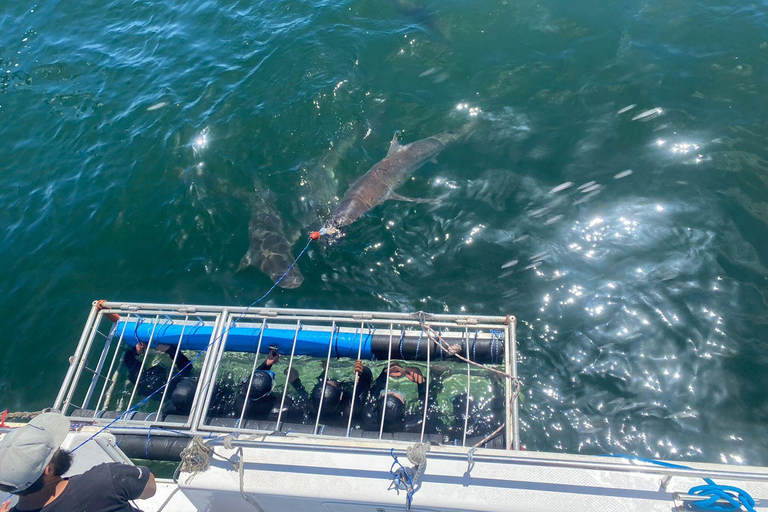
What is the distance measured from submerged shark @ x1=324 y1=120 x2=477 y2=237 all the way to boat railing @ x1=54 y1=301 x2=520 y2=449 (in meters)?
2.88

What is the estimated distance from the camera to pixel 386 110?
11773 millimetres

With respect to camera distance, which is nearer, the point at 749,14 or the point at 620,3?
the point at 749,14

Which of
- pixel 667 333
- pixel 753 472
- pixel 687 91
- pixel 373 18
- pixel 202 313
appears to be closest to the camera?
pixel 753 472

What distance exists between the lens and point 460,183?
33.3ft

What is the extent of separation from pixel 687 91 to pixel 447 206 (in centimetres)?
631

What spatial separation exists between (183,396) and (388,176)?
6040mm

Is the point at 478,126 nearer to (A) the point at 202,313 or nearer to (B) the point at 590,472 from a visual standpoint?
(A) the point at 202,313

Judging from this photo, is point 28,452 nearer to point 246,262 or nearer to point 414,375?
point 414,375

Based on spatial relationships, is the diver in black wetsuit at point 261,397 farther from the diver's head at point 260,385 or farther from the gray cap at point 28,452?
the gray cap at point 28,452

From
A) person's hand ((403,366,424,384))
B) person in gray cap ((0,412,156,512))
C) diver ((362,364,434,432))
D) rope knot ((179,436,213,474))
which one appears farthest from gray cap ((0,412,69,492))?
person's hand ((403,366,424,384))

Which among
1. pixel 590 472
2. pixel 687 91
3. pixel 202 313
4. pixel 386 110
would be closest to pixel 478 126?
pixel 386 110

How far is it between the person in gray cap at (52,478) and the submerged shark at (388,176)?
6.31m

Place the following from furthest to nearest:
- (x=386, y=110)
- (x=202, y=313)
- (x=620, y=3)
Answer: (x=620, y=3)
(x=386, y=110)
(x=202, y=313)

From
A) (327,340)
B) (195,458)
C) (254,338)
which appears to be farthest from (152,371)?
(195,458)
